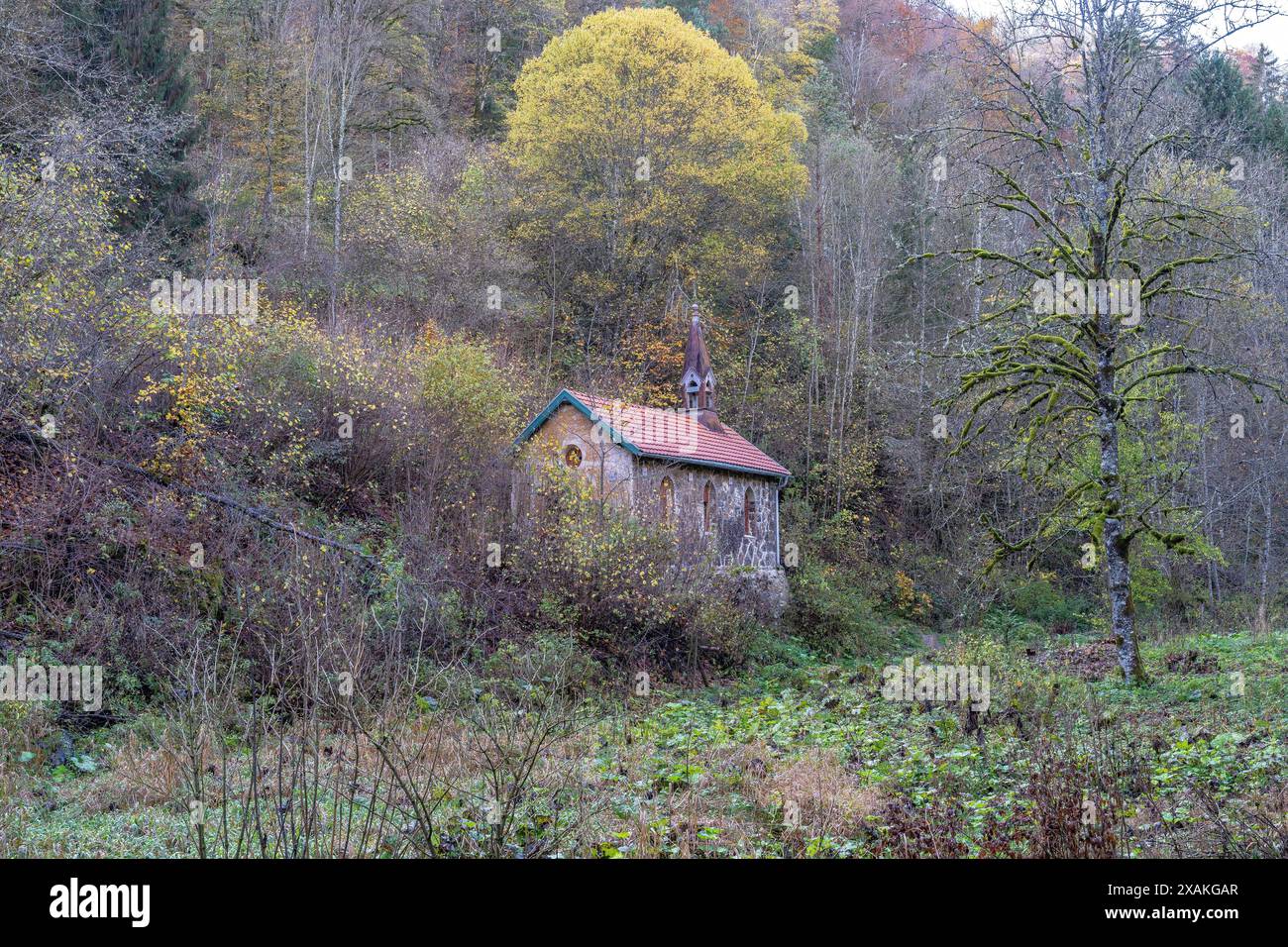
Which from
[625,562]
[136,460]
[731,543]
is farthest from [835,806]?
[731,543]

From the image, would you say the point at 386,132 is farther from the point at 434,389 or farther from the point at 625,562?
the point at 625,562

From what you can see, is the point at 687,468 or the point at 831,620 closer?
the point at 831,620

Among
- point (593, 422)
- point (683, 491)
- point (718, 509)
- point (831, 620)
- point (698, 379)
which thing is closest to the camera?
point (593, 422)

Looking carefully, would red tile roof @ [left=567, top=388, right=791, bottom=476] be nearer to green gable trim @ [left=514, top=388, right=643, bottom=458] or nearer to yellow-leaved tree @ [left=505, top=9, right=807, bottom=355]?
green gable trim @ [left=514, top=388, right=643, bottom=458]

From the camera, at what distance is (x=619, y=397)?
1130 inches

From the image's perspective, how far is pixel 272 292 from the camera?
25.3 meters

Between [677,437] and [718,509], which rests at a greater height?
[677,437]

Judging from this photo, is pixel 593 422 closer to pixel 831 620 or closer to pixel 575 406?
pixel 575 406

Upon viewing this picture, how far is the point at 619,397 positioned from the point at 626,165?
842 centimetres

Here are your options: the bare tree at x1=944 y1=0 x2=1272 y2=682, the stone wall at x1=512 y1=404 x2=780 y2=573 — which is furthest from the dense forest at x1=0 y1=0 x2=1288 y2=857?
the stone wall at x1=512 y1=404 x2=780 y2=573

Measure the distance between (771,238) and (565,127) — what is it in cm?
825

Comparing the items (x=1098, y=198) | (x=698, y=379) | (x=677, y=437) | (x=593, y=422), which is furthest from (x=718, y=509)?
(x=1098, y=198)

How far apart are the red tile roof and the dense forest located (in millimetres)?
2147

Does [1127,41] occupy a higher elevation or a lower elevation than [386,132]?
lower
